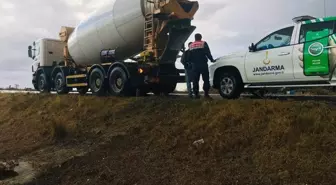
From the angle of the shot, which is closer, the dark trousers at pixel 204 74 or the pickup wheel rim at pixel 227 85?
the pickup wheel rim at pixel 227 85

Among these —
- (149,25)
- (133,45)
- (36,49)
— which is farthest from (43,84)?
(149,25)

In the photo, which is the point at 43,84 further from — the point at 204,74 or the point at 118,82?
the point at 204,74

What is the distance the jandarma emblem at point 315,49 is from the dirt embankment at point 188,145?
132 centimetres

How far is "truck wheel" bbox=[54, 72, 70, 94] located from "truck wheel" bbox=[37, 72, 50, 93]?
111cm

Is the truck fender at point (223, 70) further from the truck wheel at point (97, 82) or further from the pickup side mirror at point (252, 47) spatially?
the truck wheel at point (97, 82)

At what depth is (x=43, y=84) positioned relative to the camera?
17.3 metres

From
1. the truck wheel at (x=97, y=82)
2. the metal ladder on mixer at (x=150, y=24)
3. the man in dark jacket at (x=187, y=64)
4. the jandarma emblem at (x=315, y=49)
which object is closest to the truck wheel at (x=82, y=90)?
the truck wheel at (x=97, y=82)

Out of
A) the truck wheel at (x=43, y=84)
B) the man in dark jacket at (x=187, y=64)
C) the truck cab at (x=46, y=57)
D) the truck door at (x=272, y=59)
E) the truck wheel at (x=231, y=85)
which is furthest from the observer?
the truck cab at (x=46, y=57)

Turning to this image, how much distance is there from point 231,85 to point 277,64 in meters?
1.39

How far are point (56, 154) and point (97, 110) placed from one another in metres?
2.49

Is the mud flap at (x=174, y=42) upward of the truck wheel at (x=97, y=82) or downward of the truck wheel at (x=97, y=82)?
upward

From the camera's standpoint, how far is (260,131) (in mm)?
6219

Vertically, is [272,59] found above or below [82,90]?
above

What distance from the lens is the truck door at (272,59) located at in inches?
323
